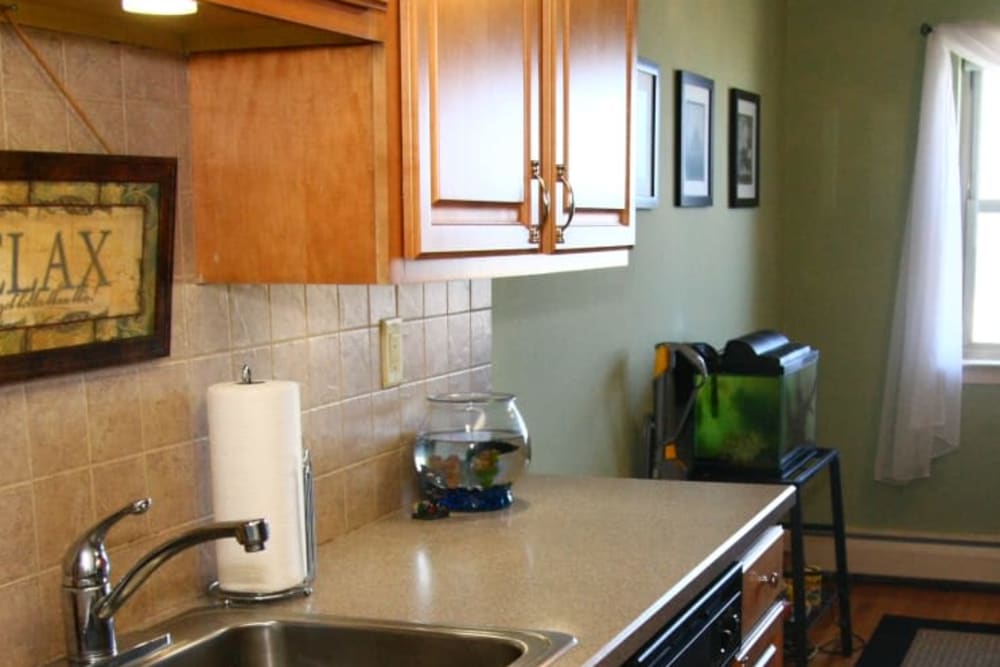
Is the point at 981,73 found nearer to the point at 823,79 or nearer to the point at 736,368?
the point at 823,79

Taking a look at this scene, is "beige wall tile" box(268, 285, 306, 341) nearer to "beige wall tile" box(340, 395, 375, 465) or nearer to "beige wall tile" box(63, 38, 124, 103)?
"beige wall tile" box(340, 395, 375, 465)

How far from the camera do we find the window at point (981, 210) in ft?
16.0

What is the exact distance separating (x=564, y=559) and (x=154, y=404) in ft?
2.23

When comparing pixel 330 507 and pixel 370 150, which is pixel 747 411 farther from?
pixel 370 150

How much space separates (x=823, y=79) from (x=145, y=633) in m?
4.01

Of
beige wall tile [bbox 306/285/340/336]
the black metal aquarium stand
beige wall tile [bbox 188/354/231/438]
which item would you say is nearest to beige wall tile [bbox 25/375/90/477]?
beige wall tile [bbox 188/354/231/438]

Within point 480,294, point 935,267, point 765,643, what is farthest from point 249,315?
point 935,267

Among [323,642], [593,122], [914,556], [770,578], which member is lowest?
[914,556]

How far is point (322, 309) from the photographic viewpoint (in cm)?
212

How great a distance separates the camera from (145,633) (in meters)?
1.68

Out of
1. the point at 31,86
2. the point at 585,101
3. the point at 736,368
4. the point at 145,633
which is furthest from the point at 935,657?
the point at 31,86

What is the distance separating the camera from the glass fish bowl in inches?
91.1

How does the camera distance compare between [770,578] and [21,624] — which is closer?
[21,624]

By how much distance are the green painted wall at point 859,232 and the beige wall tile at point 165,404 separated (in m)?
3.70
